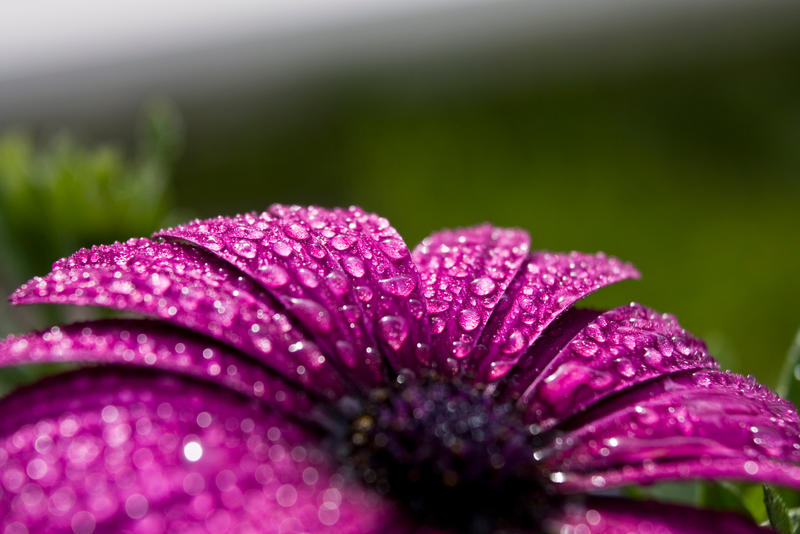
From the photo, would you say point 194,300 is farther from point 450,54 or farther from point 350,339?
point 450,54

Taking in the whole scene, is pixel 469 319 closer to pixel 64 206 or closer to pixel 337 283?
pixel 337 283

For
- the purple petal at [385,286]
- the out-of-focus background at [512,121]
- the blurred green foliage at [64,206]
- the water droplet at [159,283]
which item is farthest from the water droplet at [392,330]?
the out-of-focus background at [512,121]

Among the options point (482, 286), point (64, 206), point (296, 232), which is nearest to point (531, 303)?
point (482, 286)

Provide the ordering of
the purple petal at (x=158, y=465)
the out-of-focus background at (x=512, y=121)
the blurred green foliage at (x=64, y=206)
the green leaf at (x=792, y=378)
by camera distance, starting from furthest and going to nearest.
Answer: the out-of-focus background at (x=512, y=121), the blurred green foliage at (x=64, y=206), the green leaf at (x=792, y=378), the purple petal at (x=158, y=465)

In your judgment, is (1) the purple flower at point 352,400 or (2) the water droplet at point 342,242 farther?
(2) the water droplet at point 342,242

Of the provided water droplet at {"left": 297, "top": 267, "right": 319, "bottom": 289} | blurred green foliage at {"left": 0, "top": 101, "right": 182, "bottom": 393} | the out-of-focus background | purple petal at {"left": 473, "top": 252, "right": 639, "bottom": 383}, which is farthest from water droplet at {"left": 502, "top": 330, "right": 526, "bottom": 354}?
the out-of-focus background

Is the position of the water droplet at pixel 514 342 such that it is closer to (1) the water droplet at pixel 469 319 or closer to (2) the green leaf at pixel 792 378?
(1) the water droplet at pixel 469 319
